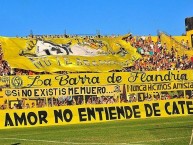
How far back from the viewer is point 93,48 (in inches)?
1580

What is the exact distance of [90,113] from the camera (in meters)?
26.3

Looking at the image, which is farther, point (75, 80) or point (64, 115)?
point (75, 80)

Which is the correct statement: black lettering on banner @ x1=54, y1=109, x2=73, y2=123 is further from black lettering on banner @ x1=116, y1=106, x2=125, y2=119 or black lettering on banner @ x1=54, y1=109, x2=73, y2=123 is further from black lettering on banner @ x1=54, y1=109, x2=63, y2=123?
black lettering on banner @ x1=116, y1=106, x2=125, y2=119

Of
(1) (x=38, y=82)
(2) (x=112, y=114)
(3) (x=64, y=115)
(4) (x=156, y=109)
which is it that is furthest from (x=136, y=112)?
(1) (x=38, y=82)

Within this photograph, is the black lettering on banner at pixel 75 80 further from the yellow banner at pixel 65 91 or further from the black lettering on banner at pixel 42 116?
the black lettering on banner at pixel 42 116

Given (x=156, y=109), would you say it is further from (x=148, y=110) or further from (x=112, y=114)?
(x=112, y=114)

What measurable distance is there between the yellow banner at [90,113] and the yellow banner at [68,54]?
33.7 ft

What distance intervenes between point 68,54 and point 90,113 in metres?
13.1

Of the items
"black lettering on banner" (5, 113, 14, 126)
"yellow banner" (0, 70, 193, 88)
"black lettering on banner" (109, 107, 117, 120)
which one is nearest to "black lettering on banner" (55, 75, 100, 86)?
"yellow banner" (0, 70, 193, 88)

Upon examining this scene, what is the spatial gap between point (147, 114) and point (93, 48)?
1370cm

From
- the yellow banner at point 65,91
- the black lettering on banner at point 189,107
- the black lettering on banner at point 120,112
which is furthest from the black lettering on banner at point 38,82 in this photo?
the black lettering on banner at point 189,107

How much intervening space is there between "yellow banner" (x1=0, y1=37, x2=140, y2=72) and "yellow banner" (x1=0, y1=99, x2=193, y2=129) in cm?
1026

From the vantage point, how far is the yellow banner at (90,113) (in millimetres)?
24766

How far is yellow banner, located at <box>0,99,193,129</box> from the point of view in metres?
24.8
